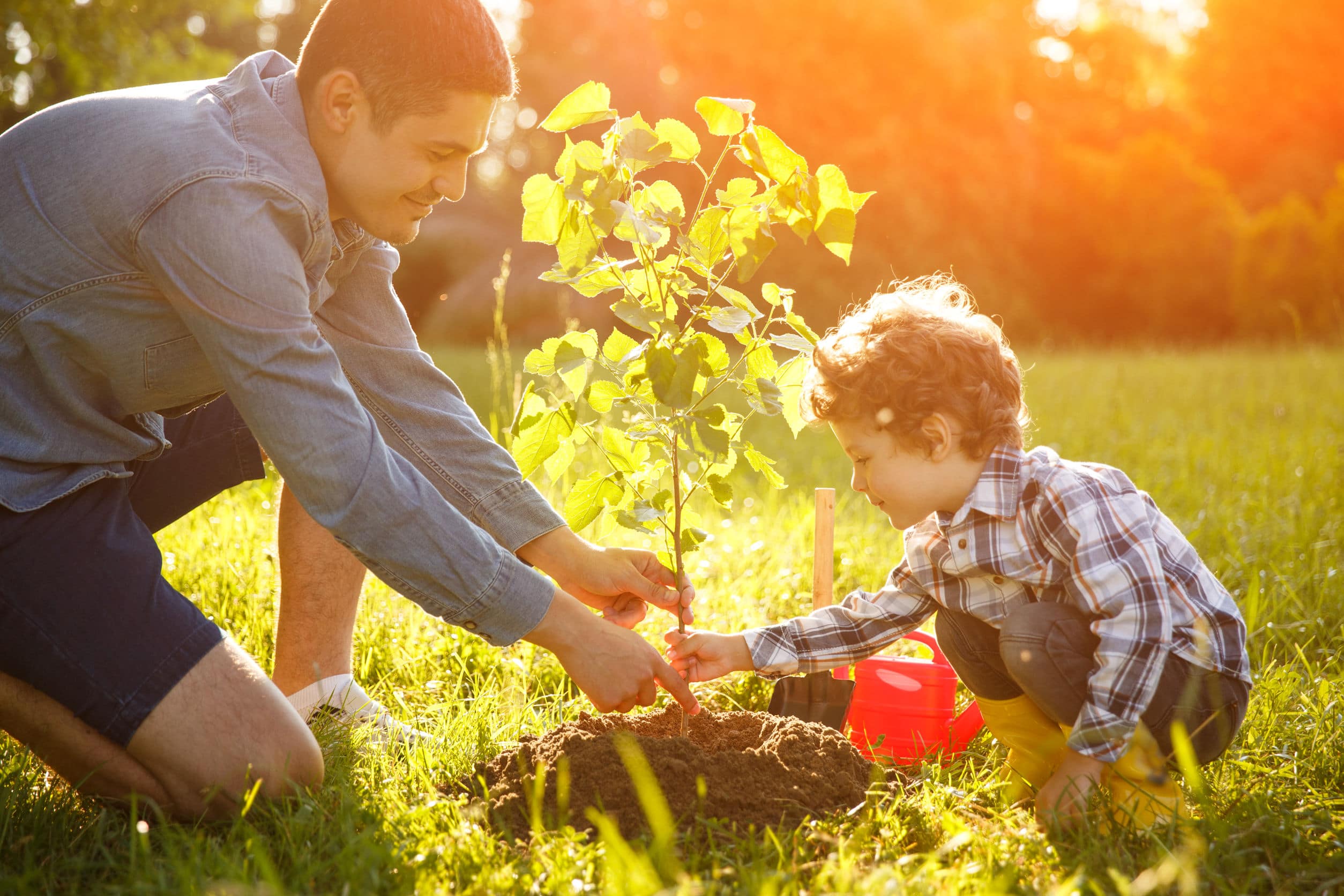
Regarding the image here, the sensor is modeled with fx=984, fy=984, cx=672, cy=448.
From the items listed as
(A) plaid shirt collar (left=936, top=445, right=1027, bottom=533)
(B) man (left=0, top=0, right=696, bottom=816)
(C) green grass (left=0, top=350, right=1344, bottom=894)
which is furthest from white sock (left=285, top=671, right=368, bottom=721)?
(A) plaid shirt collar (left=936, top=445, right=1027, bottom=533)

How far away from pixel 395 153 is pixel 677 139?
1.77 feet

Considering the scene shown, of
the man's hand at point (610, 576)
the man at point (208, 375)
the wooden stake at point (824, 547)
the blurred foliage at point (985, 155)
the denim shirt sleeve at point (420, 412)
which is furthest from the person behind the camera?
the blurred foliage at point (985, 155)

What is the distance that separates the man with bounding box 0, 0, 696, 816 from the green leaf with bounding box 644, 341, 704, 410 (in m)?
0.43

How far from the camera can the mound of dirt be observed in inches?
72.0

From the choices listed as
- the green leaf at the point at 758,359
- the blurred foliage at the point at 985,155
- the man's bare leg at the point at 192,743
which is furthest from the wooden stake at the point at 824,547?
the blurred foliage at the point at 985,155

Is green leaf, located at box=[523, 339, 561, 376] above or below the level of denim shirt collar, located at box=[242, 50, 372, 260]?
below

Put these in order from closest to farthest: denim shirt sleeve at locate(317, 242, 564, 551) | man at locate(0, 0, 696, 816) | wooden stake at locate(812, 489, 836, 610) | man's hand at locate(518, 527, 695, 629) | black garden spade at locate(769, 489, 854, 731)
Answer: man at locate(0, 0, 696, 816) < man's hand at locate(518, 527, 695, 629) < denim shirt sleeve at locate(317, 242, 564, 551) < black garden spade at locate(769, 489, 854, 731) < wooden stake at locate(812, 489, 836, 610)

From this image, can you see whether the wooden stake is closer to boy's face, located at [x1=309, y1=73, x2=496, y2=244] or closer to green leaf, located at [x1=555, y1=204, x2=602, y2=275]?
green leaf, located at [x1=555, y1=204, x2=602, y2=275]

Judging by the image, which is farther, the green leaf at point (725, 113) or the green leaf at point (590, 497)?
the green leaf at point (590, 497)

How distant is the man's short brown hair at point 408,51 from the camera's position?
1.80 metres

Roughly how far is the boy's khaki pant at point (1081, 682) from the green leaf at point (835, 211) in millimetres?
816

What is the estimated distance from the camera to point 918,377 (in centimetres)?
205

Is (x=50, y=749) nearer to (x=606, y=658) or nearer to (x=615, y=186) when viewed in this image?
(x=606, y=658)

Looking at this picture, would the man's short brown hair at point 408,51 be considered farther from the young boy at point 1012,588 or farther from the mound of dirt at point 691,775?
the mound of dirt at point 691,775
